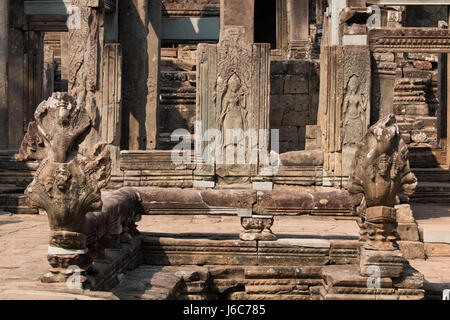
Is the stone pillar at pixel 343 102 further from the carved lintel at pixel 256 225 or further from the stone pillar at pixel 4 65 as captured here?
the stone pillar at pixel 4 65

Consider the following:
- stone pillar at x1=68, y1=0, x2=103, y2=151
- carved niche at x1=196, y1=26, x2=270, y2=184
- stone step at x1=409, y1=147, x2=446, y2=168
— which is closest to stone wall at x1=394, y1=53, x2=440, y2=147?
stone step at x1=409, y1=147, x2=446, y2=168

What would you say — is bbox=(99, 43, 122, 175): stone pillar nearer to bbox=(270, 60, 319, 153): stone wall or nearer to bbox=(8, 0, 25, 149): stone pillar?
bbox=(270, 60, 319, 153): stone wall

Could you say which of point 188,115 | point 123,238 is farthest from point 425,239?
point 188,115

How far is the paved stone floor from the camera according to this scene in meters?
5.07

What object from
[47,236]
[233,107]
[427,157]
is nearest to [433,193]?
[427,157]

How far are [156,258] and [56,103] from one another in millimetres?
2134

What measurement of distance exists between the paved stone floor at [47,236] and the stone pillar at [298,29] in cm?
1074

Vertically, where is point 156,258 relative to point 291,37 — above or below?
below

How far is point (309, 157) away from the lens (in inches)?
454

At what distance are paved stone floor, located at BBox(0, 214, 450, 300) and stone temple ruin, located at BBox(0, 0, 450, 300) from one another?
0.06 m

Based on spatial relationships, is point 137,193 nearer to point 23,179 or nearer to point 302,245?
point 302,245

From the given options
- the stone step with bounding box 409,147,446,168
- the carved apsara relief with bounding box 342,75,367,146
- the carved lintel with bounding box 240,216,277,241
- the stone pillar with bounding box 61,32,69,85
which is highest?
the stone pillar with bounding box 61,32,69,85

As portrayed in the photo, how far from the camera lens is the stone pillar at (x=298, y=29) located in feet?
68.4
